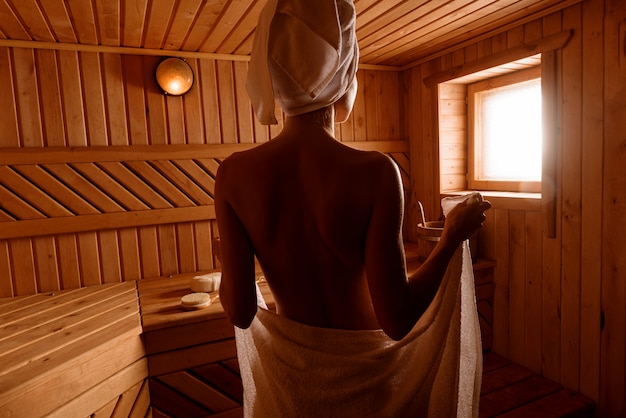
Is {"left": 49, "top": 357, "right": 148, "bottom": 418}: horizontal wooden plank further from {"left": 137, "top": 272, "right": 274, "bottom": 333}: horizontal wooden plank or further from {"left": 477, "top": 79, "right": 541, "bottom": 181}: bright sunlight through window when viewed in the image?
{"left": 477, "top": 79, "right": 541, "bottom": 181}: bright sunlight through window

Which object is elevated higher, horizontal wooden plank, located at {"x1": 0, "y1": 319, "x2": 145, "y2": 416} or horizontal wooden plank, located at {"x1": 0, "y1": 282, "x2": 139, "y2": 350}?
horizontal wooden plank, located at {"x1": 0, "y1": 282, "x2": 139, "y2": 350}

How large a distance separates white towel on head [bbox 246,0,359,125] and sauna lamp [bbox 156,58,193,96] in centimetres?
216

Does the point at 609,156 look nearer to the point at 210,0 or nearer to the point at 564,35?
the point at 564,35

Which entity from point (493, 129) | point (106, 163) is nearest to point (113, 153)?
point (106, 163)

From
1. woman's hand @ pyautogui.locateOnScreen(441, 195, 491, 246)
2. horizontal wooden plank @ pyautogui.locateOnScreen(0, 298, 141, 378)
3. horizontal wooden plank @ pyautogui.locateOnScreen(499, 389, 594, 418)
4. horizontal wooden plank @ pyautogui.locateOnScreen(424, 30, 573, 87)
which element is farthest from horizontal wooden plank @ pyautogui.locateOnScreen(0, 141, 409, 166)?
horizontal wooden plank @ pyautogui.locateOnScreen(499, 389, 594, 418)

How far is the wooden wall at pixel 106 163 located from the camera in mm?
2678

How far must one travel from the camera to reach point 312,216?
95 cm

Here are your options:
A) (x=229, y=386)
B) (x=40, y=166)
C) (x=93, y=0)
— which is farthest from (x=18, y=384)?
(x=93, y=0)

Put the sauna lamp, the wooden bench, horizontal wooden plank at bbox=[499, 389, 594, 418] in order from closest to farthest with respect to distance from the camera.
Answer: the wooden bench → horizontal wooden plank at bbox=[499, 389, 594, 418] → the sauna lamp

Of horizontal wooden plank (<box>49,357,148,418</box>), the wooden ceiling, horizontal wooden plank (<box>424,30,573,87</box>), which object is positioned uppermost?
the wooden ceiling

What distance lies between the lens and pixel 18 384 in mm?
1596

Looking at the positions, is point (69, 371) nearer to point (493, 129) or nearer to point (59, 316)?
point (59, 316)

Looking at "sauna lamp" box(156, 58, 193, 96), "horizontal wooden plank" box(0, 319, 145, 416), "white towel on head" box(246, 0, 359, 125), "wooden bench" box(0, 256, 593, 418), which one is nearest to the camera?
"white towel on head" box(246, 0, 359, 125)

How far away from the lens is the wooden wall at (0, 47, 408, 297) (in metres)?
2.68
